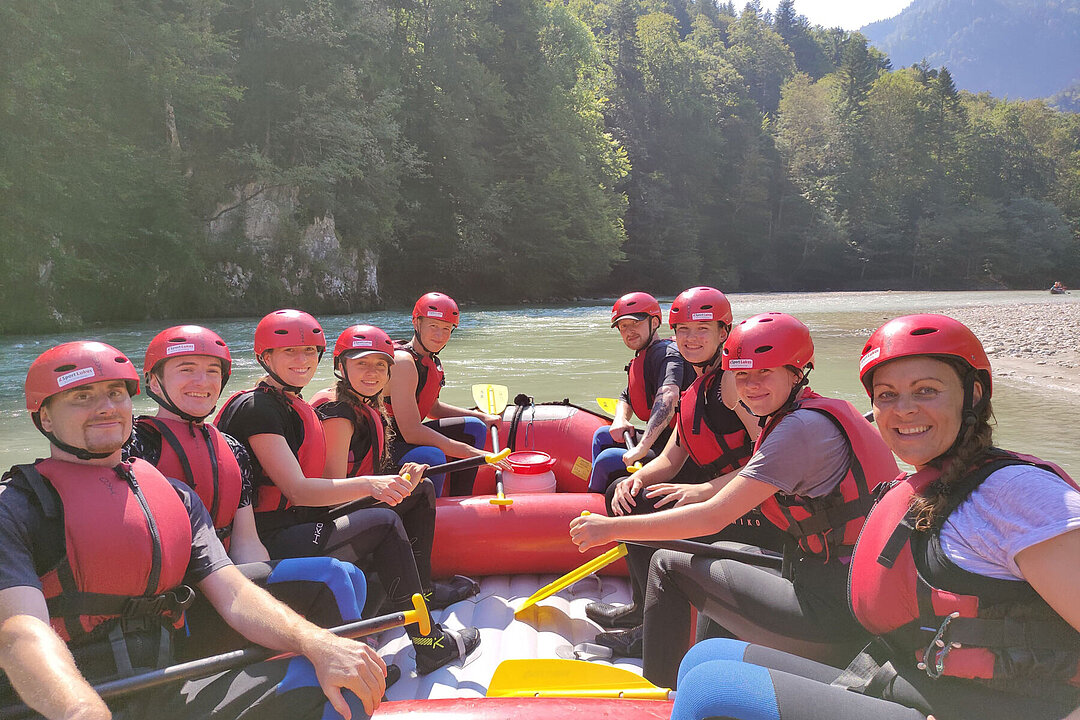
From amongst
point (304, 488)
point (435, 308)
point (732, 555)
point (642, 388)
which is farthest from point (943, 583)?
point (435, 308)

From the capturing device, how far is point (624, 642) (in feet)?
8.90

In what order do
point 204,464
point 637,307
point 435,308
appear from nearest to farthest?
point 204,464 < point 637,307 < point 435,308

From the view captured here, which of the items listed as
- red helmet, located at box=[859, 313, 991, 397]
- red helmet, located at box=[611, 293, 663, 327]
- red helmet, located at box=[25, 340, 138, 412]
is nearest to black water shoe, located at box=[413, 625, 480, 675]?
red helmet, located at box=[25, 340, 138, 412]

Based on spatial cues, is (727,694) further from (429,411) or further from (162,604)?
(429,411)

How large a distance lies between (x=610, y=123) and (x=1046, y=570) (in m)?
40.5

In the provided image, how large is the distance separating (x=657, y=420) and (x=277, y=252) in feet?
58.9

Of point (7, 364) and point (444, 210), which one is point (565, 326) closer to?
point (444, 210)

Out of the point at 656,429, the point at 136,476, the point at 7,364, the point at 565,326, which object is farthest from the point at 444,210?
the point at 136,476

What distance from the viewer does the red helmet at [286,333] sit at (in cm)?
273

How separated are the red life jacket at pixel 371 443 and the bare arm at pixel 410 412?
75 centimetres

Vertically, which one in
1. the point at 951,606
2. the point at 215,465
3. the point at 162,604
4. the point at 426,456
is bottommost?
the point at 426,456

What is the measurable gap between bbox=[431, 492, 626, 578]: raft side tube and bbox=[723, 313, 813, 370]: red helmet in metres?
1.47

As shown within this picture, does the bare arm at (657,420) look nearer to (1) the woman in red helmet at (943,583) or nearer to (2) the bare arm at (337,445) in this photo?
(2) the bare arm at (337,445)

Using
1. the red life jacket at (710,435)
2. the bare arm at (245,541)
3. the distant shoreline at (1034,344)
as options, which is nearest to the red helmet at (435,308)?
the red life jacket at (710,435)
